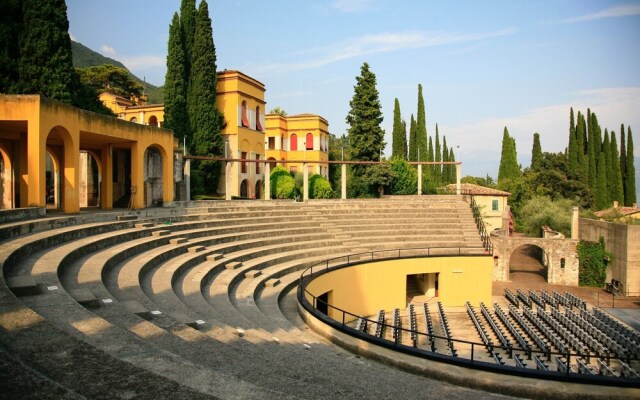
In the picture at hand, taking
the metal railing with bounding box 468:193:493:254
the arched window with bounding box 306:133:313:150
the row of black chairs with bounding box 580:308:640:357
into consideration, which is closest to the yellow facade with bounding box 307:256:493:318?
the metal railing with bounding box 468:193:493:254

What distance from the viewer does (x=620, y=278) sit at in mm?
26016

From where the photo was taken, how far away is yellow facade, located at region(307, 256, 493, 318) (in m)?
16.6

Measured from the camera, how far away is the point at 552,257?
27656 mm

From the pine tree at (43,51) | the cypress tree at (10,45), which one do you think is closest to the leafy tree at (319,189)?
the pine tree at (43,51)

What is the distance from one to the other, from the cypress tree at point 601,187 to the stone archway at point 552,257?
23.0 m

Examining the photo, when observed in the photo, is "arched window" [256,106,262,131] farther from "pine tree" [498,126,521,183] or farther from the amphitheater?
"pine tree" [498,126,521,183]

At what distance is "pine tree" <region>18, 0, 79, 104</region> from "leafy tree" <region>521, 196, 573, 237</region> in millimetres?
33963

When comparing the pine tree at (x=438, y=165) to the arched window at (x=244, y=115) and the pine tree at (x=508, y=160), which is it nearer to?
the pine tree at (x=508, y=160)

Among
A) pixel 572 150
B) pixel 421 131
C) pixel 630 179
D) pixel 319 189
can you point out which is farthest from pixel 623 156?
pixel 319 189

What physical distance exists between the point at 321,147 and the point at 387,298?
27.4 meters

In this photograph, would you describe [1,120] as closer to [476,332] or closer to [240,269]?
[240,269]

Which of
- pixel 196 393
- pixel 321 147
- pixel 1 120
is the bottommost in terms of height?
pixel 196 393

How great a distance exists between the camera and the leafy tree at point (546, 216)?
111ft

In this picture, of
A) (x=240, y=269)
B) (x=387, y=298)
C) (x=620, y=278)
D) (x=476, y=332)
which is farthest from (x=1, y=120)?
(x=620, y=278)
